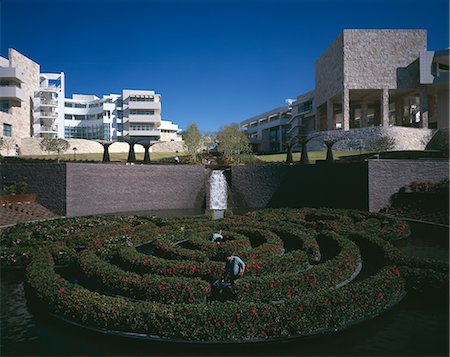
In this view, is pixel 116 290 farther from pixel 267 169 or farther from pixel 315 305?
pixel 267 169

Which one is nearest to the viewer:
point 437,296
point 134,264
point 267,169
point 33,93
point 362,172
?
point 437,296

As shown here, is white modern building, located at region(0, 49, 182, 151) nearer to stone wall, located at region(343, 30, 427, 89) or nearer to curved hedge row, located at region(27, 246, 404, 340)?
stone wall, located at region(343, 30, 427, 89)

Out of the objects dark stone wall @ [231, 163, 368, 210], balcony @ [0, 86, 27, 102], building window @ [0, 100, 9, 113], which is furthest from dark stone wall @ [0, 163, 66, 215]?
building window @ [0, 100, 9, 113]

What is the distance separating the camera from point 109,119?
8506cm

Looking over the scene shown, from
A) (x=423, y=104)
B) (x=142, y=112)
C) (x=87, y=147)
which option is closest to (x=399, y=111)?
(x=423, y=104)

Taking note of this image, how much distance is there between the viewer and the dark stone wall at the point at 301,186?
29.0 meters

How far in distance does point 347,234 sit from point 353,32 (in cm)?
4747

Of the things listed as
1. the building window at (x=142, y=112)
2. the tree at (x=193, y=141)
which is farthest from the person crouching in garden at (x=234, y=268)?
the building window at (x=142, y=112)

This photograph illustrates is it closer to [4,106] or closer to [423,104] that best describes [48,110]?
[4,106]

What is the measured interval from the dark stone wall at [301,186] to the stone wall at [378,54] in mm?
29547

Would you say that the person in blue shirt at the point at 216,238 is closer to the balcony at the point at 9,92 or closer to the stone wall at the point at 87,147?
the stone wall at the point at 87,147

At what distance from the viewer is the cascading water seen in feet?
123

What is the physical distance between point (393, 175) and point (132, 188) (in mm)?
23973

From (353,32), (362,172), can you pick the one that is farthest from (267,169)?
(353,32)
